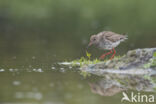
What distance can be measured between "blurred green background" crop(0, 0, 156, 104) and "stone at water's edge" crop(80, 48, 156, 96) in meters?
0.77

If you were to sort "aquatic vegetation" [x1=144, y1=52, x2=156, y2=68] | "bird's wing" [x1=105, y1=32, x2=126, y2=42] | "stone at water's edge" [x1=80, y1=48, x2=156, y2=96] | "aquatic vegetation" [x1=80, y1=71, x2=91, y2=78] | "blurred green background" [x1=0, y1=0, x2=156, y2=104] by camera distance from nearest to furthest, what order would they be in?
1. "stone at water's edge" [x1=80, y1=48, x2=156, y2=96]
2. "aquatic vegetation" [x1=80, y1=71, x2=91, y2=78]
3. "aquatic vegetation" [x1=144, y1=52, x2=156, y2=68]
4. "bird's wing" [x1=105, y1=32, x2=126, y2=42]
5. "blurred green background" [x1=0, y1=0, x2=156, y2=104]

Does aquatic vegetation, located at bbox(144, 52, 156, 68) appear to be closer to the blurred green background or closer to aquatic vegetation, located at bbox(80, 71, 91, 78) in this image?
aquatic vegetation, located at bbox(80, 71, 91, 78)

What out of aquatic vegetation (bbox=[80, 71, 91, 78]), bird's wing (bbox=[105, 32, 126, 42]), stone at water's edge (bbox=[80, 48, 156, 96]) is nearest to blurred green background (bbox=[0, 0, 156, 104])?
aquatic vegetation (bbox=[80, 71, 91, 78])

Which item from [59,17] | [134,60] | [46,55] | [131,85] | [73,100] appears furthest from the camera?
[59,17]

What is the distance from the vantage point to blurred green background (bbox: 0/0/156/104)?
16266 millimetres

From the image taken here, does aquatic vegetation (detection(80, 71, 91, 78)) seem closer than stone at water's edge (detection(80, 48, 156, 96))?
No

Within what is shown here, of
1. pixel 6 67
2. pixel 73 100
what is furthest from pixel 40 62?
pixel 73 100

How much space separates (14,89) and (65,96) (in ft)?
4.67

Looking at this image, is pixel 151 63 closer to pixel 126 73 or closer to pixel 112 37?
pixel 126 73

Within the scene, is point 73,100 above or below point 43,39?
below

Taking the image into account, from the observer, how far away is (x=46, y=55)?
17.0 meters

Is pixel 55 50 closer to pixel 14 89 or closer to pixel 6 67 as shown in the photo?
pixel 6 67

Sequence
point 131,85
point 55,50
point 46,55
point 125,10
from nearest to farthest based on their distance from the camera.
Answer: point 131,85 → point 46,55 → point 55,50 → point 125,10

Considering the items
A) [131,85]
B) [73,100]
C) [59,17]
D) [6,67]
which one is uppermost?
[59,17]
